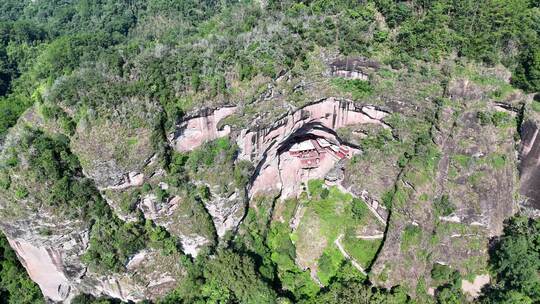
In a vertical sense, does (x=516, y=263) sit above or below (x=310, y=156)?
below


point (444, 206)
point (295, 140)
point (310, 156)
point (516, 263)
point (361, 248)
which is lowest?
point (361, 248)

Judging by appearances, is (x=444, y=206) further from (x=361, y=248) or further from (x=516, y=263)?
(x=361, y=248)

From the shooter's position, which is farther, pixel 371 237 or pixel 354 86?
pixel 371 237

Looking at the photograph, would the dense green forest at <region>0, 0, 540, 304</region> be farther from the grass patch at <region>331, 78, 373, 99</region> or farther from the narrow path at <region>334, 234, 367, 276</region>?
the narrow path at <region>334, 234, 367, 276</region>

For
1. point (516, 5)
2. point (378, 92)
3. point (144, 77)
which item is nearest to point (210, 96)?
point (144, 77)

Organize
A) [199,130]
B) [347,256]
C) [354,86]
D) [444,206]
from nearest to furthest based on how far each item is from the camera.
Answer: [199,130] → [444,206] → [354,86] → [347,256]

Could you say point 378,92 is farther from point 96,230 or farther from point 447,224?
point 96,230

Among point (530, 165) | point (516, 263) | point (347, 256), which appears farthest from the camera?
point (347, 256)

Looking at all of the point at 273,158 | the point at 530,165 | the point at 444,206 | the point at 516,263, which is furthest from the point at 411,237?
the point at 273,158
